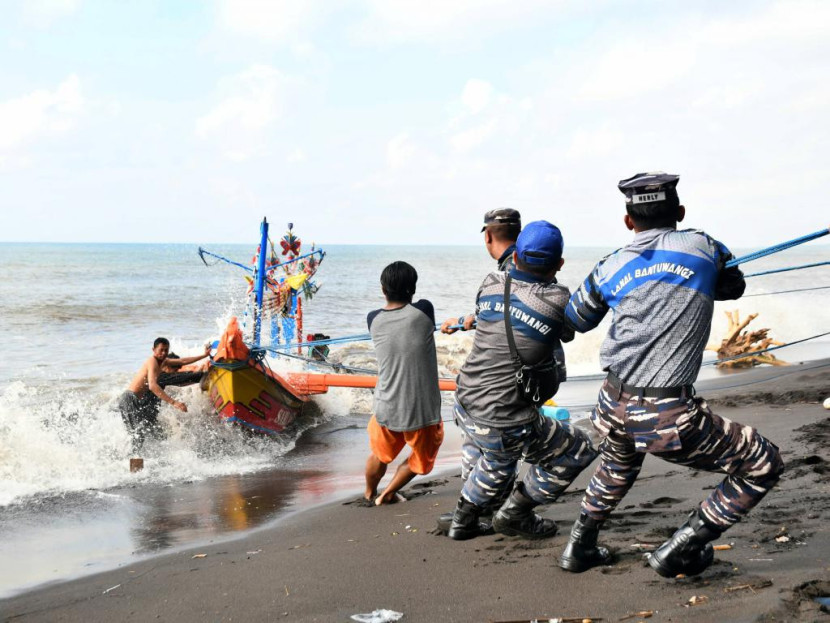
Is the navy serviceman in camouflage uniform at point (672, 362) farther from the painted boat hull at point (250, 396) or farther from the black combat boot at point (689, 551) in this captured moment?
the painted boat hull at point (250, 396)

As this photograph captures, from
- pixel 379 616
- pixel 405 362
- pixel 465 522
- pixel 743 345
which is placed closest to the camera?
pixel 379 616

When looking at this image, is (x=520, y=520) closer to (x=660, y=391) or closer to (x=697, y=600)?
(x=697, y=600)

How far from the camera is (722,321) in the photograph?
70.3 ft

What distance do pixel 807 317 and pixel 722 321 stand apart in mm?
2061

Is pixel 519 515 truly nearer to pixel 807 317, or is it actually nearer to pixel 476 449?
pixel 476 449

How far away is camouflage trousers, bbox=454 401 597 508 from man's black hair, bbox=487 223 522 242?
1.02 m

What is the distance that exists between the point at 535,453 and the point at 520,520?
465mm

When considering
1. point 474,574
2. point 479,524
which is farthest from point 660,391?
point 479,524

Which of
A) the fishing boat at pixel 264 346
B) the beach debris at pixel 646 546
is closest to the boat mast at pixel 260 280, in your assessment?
the fishing boat at pixel 264 346

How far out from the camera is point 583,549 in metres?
3.66

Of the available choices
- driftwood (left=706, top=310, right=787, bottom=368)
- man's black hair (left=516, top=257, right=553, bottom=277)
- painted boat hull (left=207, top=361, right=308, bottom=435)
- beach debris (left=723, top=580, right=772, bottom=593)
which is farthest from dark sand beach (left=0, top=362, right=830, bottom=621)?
driftwood (left=706, top=310, right=787, bottom=368)

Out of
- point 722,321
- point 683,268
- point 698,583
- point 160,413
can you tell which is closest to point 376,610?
point 698,583

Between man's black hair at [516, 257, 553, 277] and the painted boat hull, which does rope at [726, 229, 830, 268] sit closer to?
man's black hair at [516, 257, 553, 277]

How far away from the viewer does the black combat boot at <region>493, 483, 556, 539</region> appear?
167 inches
